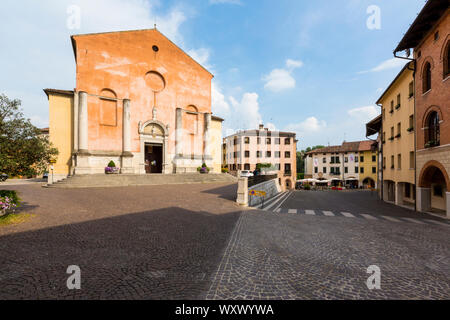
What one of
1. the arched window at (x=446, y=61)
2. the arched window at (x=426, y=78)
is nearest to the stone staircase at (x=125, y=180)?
the arched window at (x=426, y=78)

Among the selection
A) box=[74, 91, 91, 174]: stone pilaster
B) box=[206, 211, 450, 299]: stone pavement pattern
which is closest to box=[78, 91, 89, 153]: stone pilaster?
box=[74, 91, 91, 174]: stone pilaster

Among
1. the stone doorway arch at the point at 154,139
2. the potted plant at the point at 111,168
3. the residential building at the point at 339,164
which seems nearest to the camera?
the potted plant at the point at 111,168

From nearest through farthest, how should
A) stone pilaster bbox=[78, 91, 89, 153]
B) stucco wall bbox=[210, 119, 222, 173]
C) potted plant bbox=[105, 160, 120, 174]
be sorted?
stone pilaster bbox=[78, 91, 89, 153], potted plant bbox=[105, 160, 120, 174], stucco wall bbox=[210, 119, 222, 173]

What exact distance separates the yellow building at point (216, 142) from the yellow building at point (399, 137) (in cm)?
2311

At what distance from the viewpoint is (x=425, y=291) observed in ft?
12.6

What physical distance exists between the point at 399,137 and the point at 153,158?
29.9 m

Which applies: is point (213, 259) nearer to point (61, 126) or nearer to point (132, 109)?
point (132, 109)

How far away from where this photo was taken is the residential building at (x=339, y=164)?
178ft

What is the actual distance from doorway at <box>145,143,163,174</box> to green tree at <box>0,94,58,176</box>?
70.2 ft

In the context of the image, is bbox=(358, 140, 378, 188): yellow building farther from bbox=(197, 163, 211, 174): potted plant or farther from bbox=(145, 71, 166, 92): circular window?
bbox=(145, 71, 166, 92): circular window

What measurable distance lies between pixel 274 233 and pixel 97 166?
24.3 meters

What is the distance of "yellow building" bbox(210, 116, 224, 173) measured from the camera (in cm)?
3531

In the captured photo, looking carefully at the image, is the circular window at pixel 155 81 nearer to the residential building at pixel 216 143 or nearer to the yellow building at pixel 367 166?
the residential building at pixel 216 143
